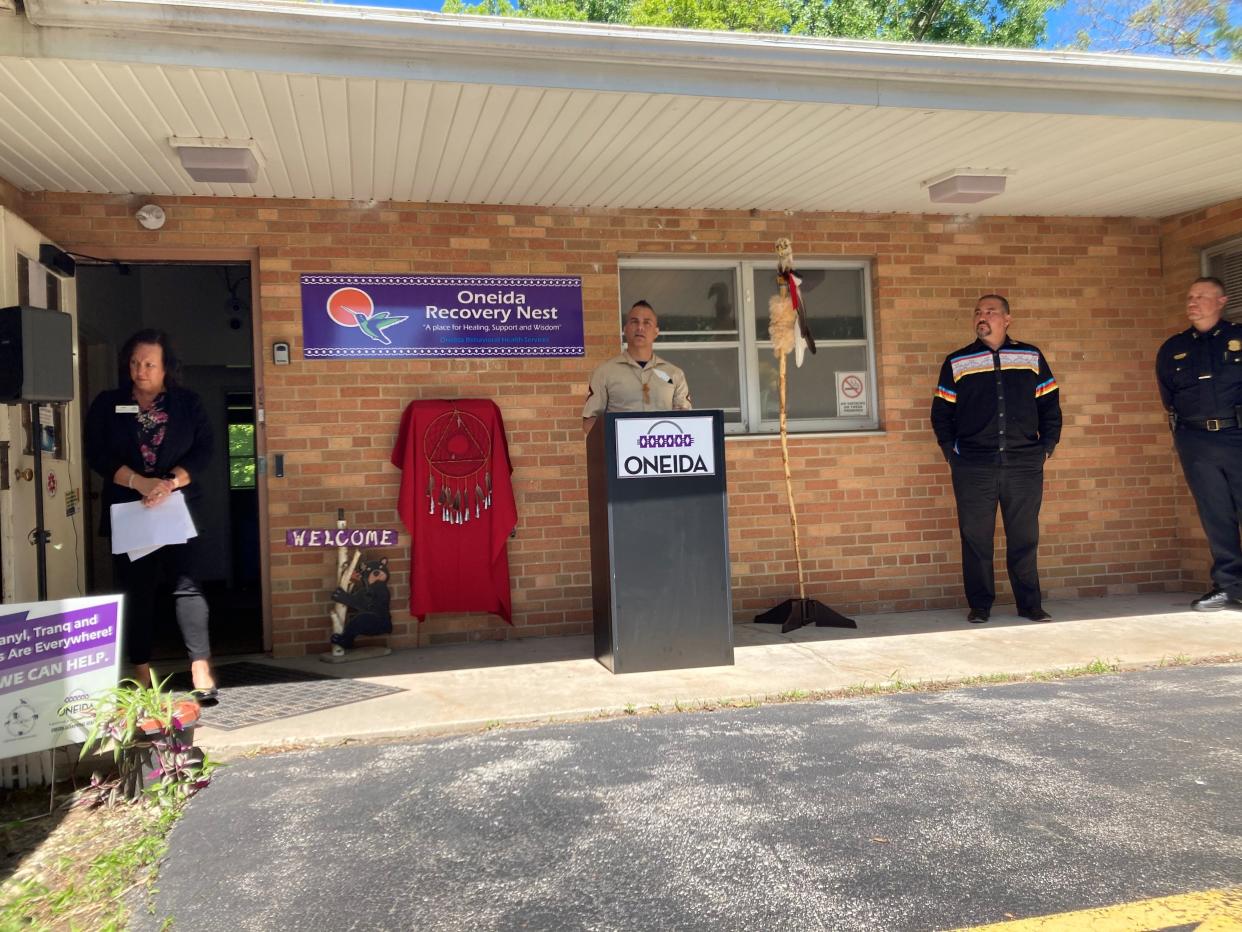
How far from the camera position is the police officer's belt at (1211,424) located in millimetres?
6543

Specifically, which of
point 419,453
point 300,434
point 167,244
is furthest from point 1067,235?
point 167,244

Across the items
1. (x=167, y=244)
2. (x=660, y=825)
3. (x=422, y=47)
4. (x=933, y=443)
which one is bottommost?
(x=660, y=825)

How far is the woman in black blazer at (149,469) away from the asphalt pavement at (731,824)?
120 cm

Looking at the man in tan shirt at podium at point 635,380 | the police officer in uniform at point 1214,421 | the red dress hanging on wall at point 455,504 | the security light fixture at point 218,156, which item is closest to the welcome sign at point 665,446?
the man in tan shirt at podium at point 635,380

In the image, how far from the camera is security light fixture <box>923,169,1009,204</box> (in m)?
6.30

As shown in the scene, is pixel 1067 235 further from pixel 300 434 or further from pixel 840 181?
pixel 300 434

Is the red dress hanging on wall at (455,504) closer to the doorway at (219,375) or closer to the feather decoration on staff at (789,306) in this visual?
the feather decoration on staff at (789,306)

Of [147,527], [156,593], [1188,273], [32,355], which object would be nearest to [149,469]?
[147,527]

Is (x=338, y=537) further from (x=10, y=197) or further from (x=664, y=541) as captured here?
(x=10, y=197)

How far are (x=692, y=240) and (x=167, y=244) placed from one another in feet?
11.7

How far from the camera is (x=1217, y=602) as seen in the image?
21.9 ft

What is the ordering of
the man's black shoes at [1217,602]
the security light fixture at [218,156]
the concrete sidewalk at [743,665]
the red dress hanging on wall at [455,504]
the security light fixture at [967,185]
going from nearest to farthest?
the concrete sidewalk at [743,665], the security light fixture at [218,156], the red dress hanging on wall at [455,504], the security light fixture at [967,185], the man's black shoes at [1217,602]

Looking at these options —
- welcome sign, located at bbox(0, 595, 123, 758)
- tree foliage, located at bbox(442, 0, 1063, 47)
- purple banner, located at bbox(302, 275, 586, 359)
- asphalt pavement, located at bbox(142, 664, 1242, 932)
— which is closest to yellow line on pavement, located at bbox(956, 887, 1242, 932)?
asphalt pavement, located at bbox(142, 664, 1242, 932)

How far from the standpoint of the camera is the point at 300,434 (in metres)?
6.21
